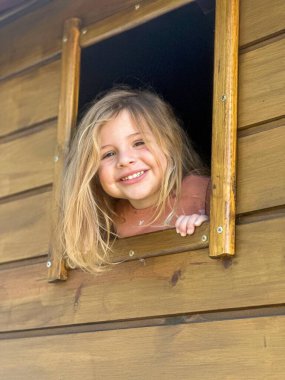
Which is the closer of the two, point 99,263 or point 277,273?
point 277,273

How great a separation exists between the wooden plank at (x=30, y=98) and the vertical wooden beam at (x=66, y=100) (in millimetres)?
70

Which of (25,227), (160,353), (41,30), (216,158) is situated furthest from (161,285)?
(41,30)

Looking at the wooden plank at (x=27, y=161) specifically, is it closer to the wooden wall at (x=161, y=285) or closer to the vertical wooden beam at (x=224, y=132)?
the wooden wall at (x=161, y=285)

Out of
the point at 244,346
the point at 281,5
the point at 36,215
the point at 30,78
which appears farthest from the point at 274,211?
the point at 30,78

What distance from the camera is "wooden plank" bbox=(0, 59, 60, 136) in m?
2.69

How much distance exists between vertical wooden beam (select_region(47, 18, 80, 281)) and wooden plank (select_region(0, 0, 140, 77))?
0.07m

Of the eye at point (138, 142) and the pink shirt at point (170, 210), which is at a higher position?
the eye at point (138, 142)

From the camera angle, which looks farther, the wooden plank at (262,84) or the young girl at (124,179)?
the young girl at (124,179)

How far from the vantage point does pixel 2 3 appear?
268cm

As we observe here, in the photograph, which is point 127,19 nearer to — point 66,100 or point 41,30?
point 66,100

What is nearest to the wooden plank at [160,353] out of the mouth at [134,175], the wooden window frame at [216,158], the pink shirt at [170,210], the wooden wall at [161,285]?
the wooden wall at [161,285]

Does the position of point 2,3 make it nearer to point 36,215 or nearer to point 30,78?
point 30,78

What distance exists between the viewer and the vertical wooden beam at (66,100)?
2.51 metres

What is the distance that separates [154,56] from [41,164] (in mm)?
676
